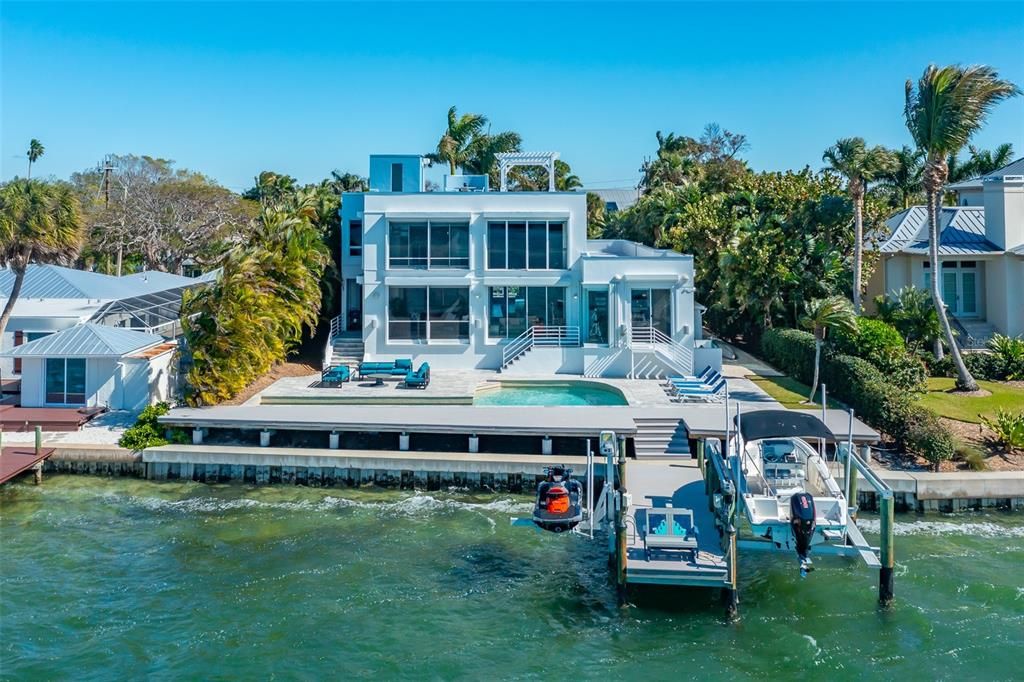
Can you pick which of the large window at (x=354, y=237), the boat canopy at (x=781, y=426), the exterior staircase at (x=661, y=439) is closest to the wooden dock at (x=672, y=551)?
the exterior staircase at (x=661, y=439)

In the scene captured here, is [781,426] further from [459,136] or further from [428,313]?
[459,136]

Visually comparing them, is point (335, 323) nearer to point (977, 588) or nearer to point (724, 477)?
point (724, 477)

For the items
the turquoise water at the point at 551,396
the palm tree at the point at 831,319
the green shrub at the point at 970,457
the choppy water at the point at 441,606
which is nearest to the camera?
the choppy water at the point at 441,606

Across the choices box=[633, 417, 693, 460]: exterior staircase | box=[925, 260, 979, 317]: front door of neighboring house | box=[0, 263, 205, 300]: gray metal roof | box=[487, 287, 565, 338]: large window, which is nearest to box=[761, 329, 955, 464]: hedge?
box=[633, 417, 693, 460]: exterior staircase

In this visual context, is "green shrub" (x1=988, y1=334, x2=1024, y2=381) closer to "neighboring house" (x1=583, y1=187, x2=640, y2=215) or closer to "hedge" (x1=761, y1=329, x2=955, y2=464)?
"hedge" (x1=761, y1=329, x2=955, y2=464)

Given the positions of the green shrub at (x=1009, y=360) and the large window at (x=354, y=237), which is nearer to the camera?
the green shrub at (x=1009, y=360)

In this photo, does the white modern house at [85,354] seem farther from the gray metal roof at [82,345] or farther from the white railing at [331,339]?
the white railing at [331,339]
